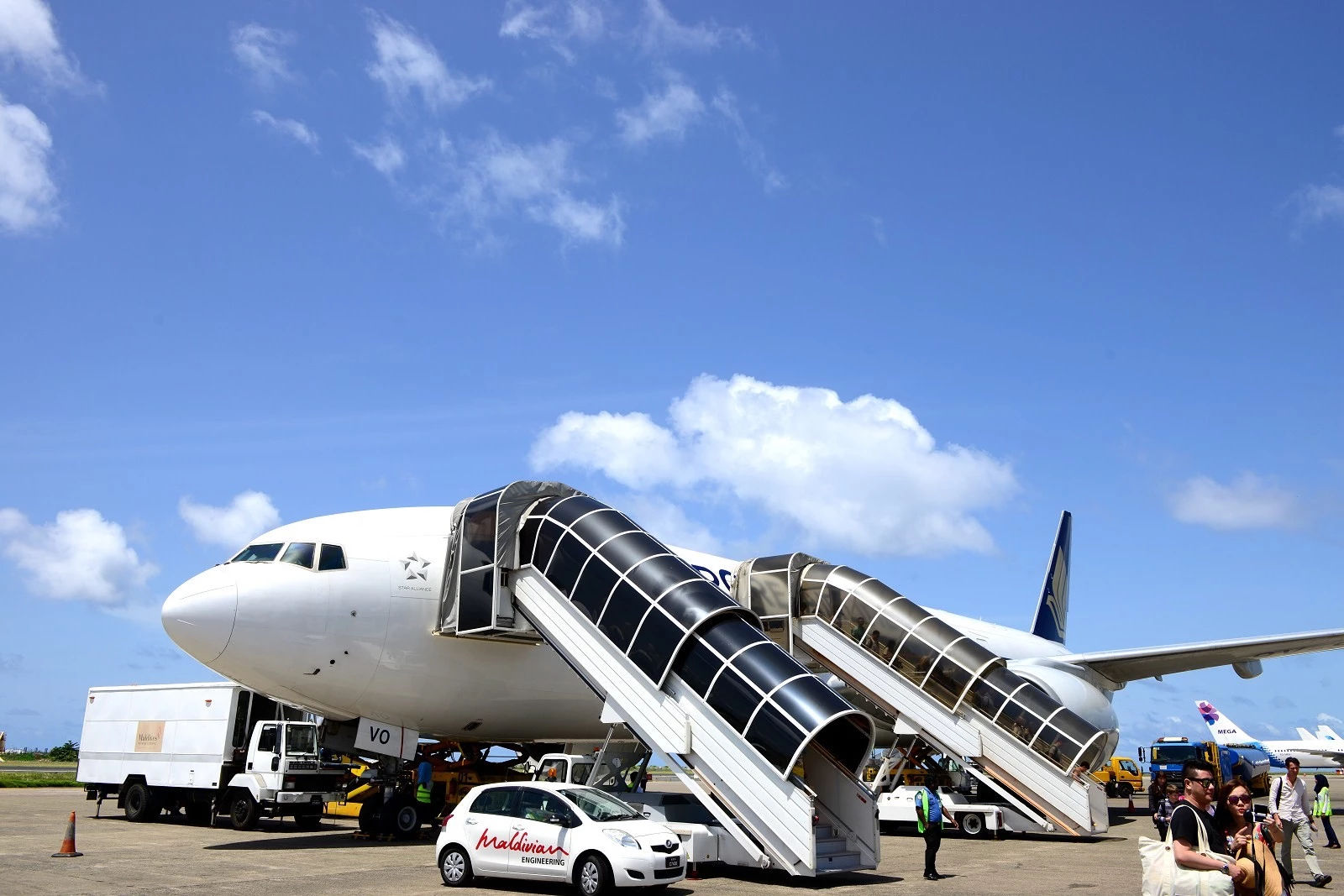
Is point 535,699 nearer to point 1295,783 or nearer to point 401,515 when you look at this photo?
point 401,515

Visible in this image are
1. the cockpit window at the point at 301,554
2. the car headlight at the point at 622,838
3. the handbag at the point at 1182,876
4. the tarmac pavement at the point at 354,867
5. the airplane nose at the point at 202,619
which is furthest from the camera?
the cockpit window at the point at 301,554

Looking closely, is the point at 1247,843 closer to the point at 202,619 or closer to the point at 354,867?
the point at 354,867

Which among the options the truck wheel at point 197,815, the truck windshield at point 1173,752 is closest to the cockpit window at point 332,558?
the truck wheel at point 197,815

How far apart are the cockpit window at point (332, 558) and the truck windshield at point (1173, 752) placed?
33.7 metres

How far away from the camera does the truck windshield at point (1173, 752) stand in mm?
40031

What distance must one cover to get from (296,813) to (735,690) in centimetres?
1071

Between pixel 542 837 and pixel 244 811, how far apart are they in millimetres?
10379

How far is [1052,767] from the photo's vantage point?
65.2ft

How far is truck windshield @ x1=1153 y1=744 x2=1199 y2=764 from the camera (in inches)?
1576

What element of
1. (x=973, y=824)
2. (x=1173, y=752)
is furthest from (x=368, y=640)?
(x=1173, y=752)

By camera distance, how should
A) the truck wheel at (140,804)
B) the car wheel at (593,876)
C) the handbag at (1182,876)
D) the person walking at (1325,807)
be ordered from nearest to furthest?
Result: 1. the handbag at (1182,876)
2. the car wheel at (593,876)
3. the person walking at (1325,807)
4. the truck wheel at (140,804)

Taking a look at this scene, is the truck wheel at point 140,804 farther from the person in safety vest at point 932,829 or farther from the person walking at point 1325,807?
the person walking at point 1325,807

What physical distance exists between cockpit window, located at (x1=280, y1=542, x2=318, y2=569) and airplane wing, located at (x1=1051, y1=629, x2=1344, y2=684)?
1961 cm

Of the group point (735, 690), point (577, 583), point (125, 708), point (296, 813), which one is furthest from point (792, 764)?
point (125, 708)
